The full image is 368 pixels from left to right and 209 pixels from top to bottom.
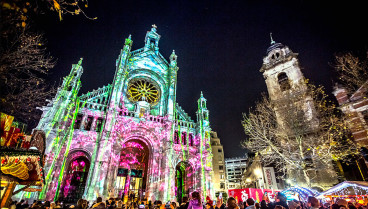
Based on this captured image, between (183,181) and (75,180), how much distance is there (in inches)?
482

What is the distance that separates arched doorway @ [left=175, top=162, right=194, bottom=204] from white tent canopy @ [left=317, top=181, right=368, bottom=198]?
1356 cm

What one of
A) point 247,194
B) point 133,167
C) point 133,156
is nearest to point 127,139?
point 133,156

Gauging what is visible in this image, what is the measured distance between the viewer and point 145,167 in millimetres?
21578

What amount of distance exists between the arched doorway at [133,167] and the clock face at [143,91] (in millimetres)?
6007

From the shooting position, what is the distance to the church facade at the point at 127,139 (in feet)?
56.6

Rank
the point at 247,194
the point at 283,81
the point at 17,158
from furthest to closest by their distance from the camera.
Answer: the point at 283,81 → the point at 247,194 → the point at 17,158

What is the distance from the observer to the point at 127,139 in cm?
2042

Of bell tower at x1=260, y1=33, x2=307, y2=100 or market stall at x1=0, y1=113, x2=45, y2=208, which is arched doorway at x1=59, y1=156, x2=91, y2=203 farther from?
bell tower at x1=260, y1=33, x2=307, y2=100

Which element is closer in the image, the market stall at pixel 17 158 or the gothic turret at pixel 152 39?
the market stall at pixel 17 158

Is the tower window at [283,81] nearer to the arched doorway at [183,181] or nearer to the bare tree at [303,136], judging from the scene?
the bare tree at [303,136]

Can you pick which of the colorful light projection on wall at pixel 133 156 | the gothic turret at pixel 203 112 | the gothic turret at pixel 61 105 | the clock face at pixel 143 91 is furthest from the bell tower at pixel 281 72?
the gothic turret at pixel 61 105

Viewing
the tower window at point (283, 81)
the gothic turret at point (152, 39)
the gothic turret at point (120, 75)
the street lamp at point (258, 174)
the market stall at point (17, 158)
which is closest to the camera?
the market stall at point (17, 158)

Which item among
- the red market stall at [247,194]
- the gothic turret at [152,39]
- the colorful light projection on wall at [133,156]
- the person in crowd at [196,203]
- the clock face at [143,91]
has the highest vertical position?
the gothic turret at [152,39]

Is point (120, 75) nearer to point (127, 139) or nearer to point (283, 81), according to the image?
point (127, 139)
